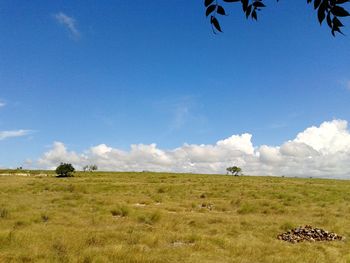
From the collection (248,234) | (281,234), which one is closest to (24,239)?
(248,234)

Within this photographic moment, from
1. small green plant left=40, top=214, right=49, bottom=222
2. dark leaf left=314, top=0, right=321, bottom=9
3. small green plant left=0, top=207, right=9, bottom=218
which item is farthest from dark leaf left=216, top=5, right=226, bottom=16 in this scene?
small green plant left=0, top=207, right=9, bottom=218

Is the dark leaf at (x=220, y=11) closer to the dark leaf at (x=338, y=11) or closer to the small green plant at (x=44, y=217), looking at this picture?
the dark leaf at (x=338, y=11)

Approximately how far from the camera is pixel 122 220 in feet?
71.1

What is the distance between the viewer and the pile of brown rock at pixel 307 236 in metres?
16.8

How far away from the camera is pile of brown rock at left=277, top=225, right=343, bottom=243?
16781 mm

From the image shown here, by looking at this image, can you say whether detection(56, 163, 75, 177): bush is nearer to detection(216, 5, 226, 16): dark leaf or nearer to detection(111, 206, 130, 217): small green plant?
detection(111, 206, 130, 217): small green plant

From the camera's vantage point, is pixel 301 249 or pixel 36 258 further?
pixel 301 249

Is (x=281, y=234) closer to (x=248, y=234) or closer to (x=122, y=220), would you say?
(x=248, y=234)

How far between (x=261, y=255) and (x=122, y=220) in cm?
982

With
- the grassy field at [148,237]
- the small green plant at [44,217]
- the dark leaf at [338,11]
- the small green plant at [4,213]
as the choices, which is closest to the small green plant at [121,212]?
the grassy field at [148,237]

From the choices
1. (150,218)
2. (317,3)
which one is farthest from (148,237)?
(317,3)

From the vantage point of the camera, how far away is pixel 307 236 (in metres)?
17.2

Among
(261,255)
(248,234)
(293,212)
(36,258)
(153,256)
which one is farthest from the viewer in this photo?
(293,212)

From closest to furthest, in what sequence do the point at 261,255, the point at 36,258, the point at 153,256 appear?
the point at 36,258 < the point at 153,256 < the point at 261,255
